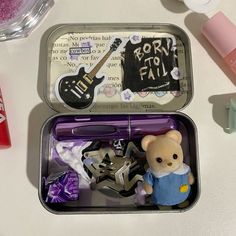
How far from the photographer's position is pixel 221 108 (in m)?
0.63

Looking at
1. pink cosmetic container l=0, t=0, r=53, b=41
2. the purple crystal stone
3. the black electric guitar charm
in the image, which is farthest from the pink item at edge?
the purple crystal stone

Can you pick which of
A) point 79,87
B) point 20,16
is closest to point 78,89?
point 79,87

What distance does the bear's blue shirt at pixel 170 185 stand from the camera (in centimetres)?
55

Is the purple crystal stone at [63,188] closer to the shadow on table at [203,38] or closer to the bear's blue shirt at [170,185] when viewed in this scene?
the bear's blue shirt at [170,185]

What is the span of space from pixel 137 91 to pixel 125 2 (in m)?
0.13

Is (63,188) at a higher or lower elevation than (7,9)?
lower

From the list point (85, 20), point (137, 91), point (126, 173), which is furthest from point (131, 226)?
point (85, 20)

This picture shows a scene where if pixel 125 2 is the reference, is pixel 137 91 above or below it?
below

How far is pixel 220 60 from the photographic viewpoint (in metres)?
0.65

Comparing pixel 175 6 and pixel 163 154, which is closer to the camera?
pixel 163 154

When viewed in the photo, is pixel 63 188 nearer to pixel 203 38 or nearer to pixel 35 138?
pixel 35 138

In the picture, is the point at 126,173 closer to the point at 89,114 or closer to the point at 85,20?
the point at 89,114

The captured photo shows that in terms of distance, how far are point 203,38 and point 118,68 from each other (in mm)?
119

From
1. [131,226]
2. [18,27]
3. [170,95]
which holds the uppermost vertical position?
[18,27]
